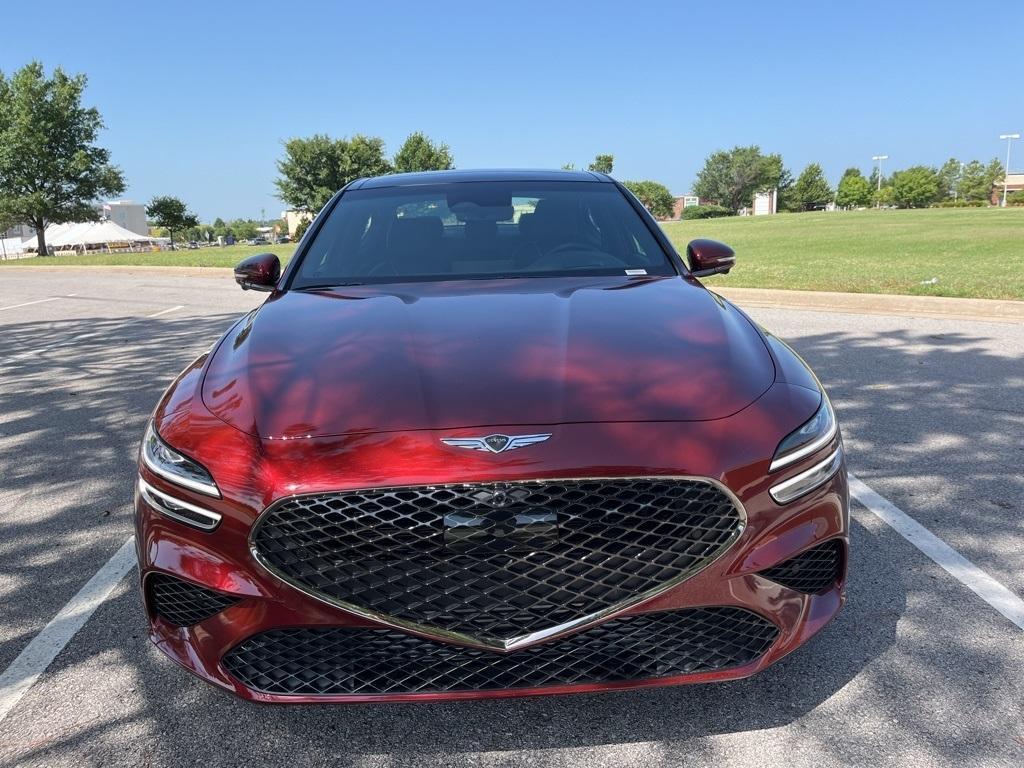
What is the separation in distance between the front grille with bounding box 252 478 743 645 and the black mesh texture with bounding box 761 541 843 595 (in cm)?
26

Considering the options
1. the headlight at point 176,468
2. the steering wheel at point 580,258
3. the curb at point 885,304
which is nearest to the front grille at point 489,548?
the headlight at point 176,468

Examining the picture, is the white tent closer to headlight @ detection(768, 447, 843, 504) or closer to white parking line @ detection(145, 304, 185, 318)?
white parking line @ detection(145, 304, 185, 318)

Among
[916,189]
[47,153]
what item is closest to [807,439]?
[47,153]

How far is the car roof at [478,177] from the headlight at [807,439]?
2.34 metres

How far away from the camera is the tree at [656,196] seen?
13388cm

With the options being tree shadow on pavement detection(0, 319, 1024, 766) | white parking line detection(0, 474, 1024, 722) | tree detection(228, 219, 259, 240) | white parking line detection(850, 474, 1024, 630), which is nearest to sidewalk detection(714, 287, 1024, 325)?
white parking line detection(850, 474, 1024, 630)

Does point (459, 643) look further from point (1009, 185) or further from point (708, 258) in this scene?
point (1009, 185)

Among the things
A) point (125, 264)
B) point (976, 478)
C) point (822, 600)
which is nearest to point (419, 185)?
point (822, 600)

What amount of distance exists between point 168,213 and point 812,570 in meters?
76.1

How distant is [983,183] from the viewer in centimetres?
12288

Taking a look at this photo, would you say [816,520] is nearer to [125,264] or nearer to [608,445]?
[608,445]

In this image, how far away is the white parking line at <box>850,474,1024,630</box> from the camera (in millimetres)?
2855

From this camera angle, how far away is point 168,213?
70500mm

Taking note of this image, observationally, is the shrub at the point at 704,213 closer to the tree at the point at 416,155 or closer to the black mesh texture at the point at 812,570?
the tree at the point at 416,155
